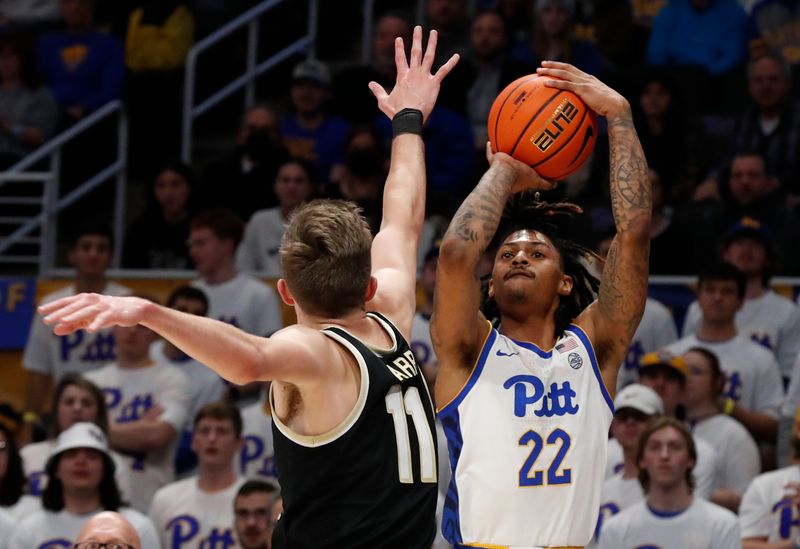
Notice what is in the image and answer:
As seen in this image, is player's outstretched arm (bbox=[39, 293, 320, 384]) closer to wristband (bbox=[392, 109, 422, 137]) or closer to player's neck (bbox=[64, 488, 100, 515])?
wristband (bbox=[392, 109, 422, 137])

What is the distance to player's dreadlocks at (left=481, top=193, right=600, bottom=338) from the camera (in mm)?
5949

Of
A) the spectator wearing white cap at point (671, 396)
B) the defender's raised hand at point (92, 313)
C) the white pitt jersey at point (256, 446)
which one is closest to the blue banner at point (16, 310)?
the white pitt jersey at point (256, 446)

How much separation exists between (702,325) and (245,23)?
4.87 metres

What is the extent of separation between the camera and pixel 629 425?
9023 millimetres

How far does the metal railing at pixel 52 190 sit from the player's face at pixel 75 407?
1.95 metres

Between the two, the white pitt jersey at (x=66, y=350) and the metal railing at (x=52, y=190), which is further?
the metal railing at (x=52, y=190)

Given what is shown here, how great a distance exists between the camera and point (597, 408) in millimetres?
5625

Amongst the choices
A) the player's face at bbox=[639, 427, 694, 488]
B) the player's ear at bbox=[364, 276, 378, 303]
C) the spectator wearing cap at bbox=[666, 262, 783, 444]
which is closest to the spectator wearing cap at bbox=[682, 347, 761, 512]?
the spectator wearing cap at bbox=[666, 262, 783, 444]

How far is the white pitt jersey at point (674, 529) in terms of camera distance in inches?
330

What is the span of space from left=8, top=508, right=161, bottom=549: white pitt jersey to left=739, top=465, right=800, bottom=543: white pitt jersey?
335cm

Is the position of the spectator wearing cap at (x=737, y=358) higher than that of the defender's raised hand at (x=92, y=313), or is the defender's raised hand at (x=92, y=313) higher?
the spectator wearing cap at (x=737, y=358)

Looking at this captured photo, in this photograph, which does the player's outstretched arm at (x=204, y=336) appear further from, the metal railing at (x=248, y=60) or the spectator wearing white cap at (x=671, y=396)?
the metal railing at (x=248, y=60)

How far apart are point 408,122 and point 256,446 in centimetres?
466

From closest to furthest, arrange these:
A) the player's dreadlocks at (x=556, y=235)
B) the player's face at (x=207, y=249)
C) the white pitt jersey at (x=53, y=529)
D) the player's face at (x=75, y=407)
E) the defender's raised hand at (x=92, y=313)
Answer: the defender's raised hand at (x=92, y=313) < the player's dreadlocks at (x=556, y=235) < the white pitt jersey at (x=53, y=529) < the player's face at (x=75, y=407) < the player's face at (x=207, y=249)
